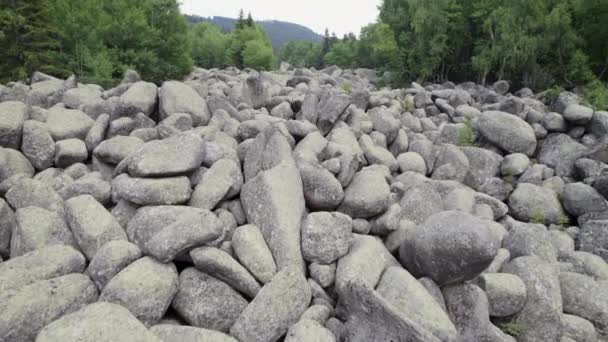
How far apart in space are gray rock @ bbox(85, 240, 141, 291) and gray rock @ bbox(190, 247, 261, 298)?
0.74 meters

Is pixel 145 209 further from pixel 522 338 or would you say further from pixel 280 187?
pixel 522 338

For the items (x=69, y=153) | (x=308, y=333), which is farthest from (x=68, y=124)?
(x=308, y=333)

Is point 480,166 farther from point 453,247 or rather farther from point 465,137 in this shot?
point 453,247

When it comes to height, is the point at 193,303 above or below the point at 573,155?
below

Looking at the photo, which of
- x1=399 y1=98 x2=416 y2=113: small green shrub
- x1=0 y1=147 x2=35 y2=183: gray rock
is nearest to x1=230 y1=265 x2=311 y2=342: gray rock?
x1=0 y1=147 x2=35 y2=183: gray rock

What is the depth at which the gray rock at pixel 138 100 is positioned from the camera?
317 inches

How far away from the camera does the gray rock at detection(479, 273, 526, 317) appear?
4.90 m

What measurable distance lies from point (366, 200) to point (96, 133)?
540cm

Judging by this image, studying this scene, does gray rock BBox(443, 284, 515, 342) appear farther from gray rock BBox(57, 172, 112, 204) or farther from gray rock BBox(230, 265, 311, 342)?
gray rock BBox(57, 172, 112, 204)

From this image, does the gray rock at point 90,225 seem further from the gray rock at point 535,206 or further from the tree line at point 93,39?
the tree line at point 93,39

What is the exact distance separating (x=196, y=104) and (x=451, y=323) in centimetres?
698

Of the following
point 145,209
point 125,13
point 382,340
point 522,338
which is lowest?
point 522,338

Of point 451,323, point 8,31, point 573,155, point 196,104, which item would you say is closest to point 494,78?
point 573,155

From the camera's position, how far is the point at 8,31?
19859 millimetres
